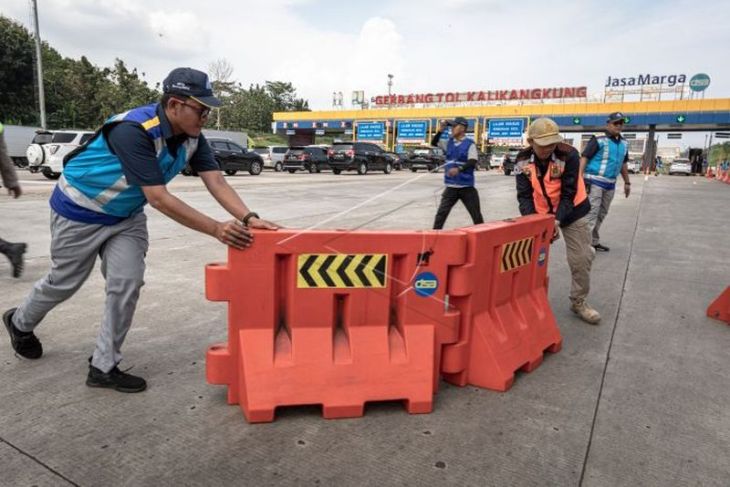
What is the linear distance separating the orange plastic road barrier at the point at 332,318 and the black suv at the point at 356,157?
25.4 m

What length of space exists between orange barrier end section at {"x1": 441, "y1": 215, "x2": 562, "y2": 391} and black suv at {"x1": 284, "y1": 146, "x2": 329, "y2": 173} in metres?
25.5

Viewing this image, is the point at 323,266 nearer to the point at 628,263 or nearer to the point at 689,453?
the point at 689,453

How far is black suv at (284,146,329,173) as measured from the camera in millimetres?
28312

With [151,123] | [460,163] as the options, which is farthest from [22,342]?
[460,163]

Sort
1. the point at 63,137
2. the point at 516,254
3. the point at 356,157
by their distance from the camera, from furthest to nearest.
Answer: the point at 356,157, the point at 63,137, the point at 516,254

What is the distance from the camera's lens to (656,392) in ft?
9.82

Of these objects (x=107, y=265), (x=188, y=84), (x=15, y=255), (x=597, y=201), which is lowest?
(x=15, y=255)

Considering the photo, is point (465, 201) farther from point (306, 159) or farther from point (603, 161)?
point (306, 159)

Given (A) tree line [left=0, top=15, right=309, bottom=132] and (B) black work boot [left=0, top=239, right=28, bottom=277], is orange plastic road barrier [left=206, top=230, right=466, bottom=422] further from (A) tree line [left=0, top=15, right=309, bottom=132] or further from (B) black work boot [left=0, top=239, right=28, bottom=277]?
(A) tree line [left=0, top=15, right=309, bottom=132]

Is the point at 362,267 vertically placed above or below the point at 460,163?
below

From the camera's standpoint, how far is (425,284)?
2.78 metres

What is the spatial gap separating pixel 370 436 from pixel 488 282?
1146 mm

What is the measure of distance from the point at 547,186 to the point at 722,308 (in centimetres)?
189

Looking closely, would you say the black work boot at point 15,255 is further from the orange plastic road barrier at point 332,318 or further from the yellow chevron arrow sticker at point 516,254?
the yellow chevron arrow sticker at point 516,254
